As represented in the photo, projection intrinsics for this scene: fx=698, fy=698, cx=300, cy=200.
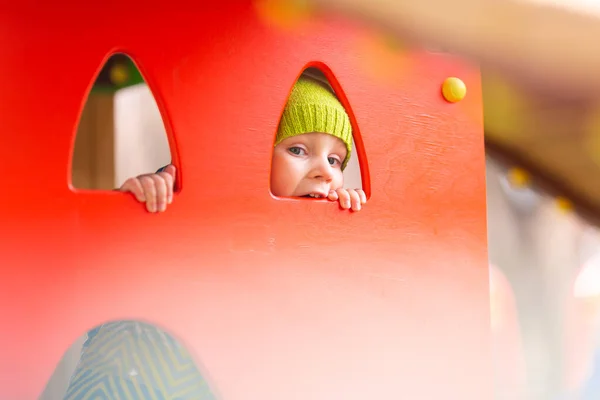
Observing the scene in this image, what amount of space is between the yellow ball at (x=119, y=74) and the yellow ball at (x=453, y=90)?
0.71 m

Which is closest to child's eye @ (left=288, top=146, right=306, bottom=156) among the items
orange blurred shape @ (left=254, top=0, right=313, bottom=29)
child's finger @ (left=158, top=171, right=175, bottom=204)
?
orange blurred shape @ (left=254, top=0, right=313, bottom=29)

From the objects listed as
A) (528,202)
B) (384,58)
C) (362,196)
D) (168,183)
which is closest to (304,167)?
(362,196)

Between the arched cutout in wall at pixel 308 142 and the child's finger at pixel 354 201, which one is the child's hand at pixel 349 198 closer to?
the child's finger at pixel 354 201

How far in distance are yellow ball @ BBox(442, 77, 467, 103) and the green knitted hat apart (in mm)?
198

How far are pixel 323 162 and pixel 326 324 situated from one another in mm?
322

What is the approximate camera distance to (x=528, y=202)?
74.9 inches

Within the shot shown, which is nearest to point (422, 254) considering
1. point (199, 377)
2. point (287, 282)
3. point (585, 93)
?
point (287, 282)

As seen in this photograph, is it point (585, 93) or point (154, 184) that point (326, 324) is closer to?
point (154, 184)

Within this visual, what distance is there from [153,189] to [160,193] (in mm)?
12

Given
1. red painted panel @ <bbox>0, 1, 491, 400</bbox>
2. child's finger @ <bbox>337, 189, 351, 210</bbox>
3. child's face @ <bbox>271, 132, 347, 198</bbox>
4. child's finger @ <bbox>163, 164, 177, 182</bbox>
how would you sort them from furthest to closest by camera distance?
child's face @ <bbox>271, 132, 347, 198</bbox> < child's finger @ <bbox>337, 189, 351, 210</bbox> < child's finger @ <bbox>163, 164, 177, 182</bbox> < red painted panel @ <bbox>0, 1, 491, 400</bbox>

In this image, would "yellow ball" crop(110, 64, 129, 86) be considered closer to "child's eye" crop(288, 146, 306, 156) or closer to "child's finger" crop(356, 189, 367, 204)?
"child's eye" crop(288, 146, 306, 156)

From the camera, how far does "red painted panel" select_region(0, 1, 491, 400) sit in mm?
924

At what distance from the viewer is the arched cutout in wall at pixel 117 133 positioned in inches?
62.2

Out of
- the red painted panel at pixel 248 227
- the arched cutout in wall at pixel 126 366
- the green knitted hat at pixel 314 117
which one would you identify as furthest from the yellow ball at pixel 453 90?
the arched cutout in wall at pixel 126 366
